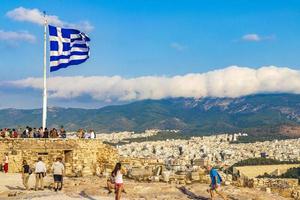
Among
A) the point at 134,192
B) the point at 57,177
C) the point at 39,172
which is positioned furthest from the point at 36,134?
the point at 134,192

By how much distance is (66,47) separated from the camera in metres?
38.2

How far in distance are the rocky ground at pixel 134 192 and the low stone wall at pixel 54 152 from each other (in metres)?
6.12

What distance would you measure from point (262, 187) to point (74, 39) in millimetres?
16212

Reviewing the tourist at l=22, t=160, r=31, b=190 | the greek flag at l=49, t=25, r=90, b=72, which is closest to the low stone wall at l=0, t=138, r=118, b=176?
the greek flag at l=49, t=25, r=90, b=72

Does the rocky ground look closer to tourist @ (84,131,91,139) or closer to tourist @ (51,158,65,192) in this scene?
tourist @ (51,158,65,192)

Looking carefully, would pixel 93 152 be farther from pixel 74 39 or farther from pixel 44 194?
pixel 44 194

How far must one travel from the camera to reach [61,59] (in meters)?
37.9

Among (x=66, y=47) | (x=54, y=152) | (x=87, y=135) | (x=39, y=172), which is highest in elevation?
(x=66, y=47)

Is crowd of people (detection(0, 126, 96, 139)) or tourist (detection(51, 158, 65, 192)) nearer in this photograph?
tourist (detection(51, 158, 65, 192))

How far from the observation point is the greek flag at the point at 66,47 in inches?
1490

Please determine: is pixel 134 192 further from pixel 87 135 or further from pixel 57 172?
pixel 87 135

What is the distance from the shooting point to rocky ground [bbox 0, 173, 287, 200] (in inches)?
1005

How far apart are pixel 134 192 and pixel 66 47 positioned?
14421 millimetres

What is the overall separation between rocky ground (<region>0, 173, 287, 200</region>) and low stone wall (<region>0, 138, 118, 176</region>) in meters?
6.12
